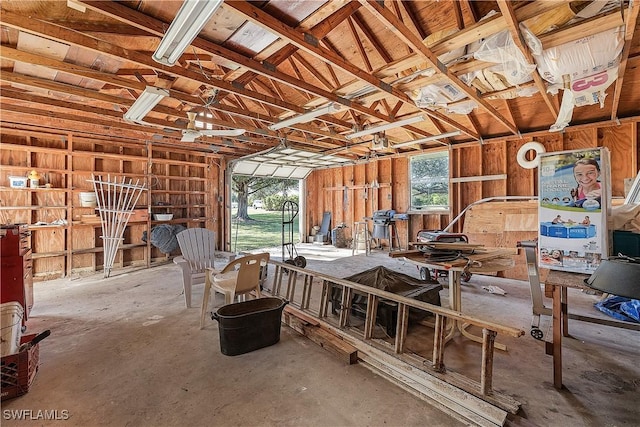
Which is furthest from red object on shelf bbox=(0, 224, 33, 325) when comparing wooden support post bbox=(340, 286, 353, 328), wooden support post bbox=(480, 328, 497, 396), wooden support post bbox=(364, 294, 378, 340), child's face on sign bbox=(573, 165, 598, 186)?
child's face on sign bbox=(573, 165, 598, 186)

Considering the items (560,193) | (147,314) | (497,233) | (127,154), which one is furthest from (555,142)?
(127,154)

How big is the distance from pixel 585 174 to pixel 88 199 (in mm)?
7676

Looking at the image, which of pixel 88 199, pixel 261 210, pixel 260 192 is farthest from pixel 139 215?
pixel 261 210

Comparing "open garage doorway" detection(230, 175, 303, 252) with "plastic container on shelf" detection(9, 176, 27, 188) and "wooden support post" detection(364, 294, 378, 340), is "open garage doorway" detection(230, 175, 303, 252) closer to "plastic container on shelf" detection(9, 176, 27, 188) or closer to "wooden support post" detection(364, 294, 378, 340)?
"plastic container on shelf" detection(9, 176, 27, 188)

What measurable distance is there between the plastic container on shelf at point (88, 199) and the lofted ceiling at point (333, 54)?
1503mm

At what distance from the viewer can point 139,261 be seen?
6391mm

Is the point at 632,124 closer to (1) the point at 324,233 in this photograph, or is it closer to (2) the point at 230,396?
(2) the point at 230,396

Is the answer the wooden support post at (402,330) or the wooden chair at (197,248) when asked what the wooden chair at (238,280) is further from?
the wooden support post at (402,330)

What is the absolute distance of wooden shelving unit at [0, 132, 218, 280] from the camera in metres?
5.11

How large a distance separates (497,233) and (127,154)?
8.19m

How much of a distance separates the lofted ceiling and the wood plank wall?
1.46 ft

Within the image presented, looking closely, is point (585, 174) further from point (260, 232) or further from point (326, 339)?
point (260, 232)

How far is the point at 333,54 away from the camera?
2582 millimetres

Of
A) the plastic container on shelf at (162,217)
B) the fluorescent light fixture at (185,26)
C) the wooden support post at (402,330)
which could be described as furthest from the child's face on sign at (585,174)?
the plastic container on shelf at (162,217)
